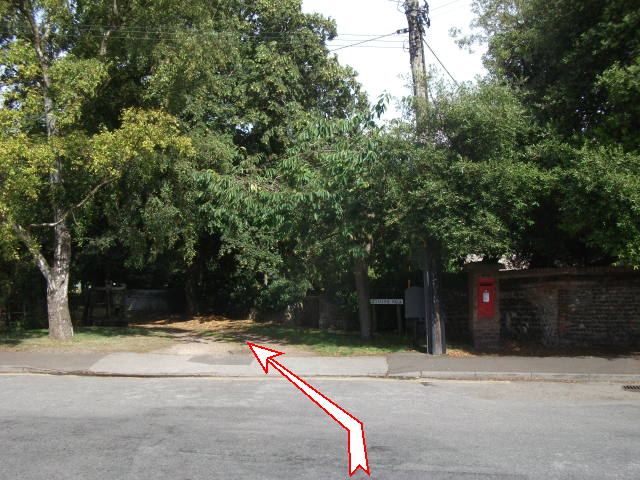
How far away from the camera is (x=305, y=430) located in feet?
21.1

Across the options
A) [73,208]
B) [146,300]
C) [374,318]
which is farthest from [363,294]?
[146,300]

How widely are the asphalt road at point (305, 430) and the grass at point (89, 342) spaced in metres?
3.00

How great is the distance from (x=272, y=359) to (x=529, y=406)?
5.65m

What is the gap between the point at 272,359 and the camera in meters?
11.6

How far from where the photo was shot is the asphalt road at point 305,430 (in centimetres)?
515

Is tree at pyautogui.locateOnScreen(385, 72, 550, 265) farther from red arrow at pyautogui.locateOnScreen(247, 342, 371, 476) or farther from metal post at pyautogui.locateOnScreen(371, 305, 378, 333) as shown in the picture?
metal post at pyautogui.locateOnScreen(371, 305, 378, 333)

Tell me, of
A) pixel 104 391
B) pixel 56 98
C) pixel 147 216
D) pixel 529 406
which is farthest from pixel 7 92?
pixel 529 406

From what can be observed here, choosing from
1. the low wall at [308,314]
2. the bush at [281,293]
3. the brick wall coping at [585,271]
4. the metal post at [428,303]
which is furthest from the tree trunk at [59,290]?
the brick wall coping at [585,271]

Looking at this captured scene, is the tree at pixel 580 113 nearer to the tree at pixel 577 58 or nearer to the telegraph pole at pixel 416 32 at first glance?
the tree at pixel 577 58

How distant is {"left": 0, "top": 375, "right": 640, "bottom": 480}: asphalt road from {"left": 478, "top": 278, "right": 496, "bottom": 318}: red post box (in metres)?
2.79

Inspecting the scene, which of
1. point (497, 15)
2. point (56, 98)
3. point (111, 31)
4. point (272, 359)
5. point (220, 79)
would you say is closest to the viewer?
point (272, 359)

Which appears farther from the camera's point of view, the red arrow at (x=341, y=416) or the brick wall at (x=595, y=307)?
the brick wall at (x=595, y=307)

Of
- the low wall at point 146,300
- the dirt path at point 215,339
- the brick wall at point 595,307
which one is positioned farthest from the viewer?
the low wall at point 146,300

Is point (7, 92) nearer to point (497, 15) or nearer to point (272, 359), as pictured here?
point (272, 359)
